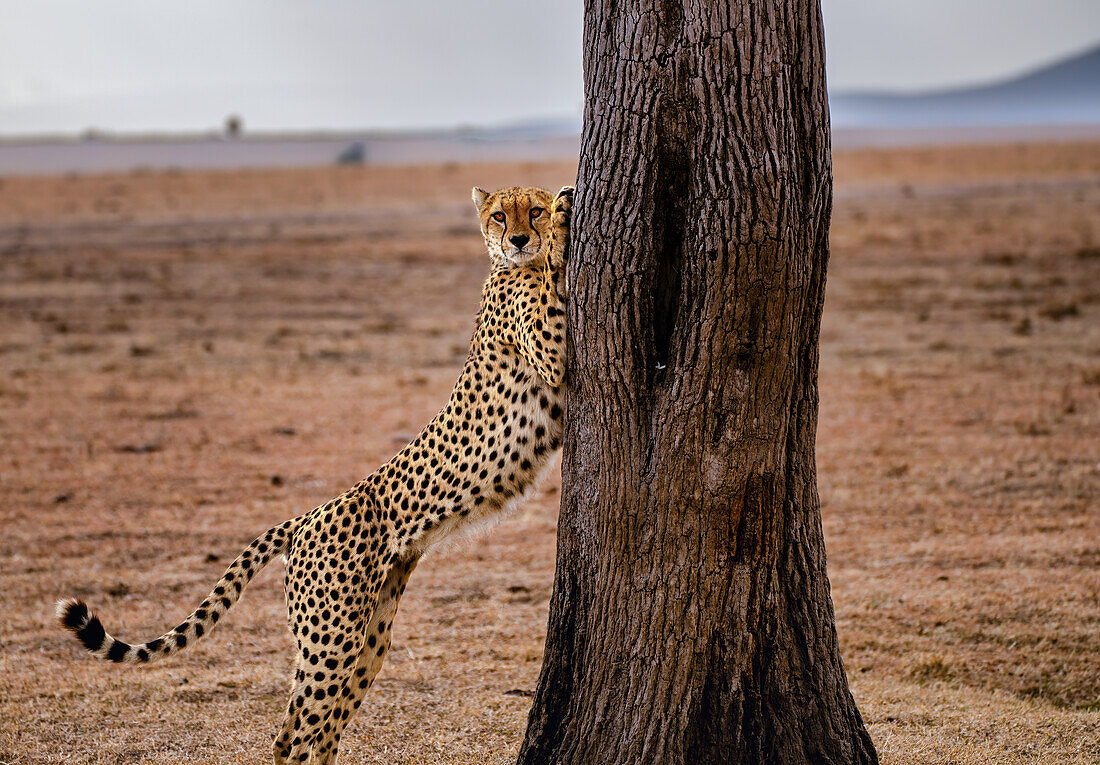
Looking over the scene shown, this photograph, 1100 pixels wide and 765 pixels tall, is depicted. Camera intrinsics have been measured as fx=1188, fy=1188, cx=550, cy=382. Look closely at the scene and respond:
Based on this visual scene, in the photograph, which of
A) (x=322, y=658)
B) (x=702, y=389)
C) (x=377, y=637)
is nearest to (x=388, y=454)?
(x=377, y=637)

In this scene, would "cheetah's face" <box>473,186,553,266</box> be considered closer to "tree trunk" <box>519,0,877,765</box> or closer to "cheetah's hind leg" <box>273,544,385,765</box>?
"tree trunk" <box>519,0,877,765</box>

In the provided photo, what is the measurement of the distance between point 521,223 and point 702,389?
1134 mm

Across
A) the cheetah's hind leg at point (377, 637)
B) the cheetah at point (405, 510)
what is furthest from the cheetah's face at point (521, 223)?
the cheetah's hind leg at point (377, 637)

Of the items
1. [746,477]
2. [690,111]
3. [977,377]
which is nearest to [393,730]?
[746,477]

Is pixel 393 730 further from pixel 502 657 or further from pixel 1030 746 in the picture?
pixel 1030 746

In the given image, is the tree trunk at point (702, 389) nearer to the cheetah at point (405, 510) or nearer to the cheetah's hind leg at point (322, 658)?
the cheetah at point (405, 510)

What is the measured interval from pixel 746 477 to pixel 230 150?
75038 mm

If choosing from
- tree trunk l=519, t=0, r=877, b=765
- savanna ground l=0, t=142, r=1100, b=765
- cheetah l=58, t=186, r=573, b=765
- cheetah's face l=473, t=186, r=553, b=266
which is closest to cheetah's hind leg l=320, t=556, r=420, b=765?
cheetah l=58, t=186, r=573, b=765

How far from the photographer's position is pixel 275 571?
654cm

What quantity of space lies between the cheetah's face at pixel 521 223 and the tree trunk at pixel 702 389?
0.61 m

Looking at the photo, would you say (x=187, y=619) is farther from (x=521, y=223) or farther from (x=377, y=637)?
(x=521, y=223)

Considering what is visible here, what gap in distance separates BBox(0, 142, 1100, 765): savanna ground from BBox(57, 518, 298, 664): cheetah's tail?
2.01 ft

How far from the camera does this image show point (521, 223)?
4.13m

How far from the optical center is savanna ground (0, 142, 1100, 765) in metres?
4.56
